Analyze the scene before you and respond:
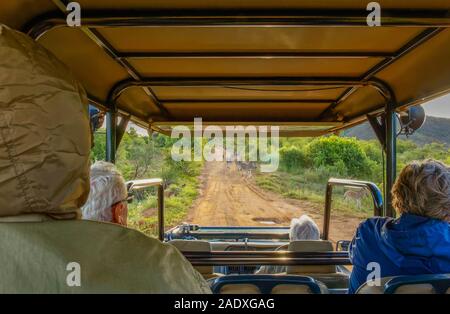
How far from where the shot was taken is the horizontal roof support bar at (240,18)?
1.91m

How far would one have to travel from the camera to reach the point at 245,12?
1.89 meters

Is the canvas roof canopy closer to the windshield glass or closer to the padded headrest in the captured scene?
the padded headrest

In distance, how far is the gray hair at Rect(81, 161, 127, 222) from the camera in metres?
1.59

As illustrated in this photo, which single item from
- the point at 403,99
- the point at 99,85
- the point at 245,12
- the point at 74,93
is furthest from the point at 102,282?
the point at 403,99

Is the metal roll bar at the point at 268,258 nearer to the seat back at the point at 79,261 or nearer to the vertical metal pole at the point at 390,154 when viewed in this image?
the vertical metal pole at the point at 390,154

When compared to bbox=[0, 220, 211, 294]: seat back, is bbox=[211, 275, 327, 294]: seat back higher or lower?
lower

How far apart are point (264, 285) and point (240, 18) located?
3.57 ft

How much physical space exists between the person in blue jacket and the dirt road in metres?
9.54

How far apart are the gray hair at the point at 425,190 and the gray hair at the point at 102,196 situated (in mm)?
1056

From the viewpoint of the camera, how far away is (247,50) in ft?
8.69

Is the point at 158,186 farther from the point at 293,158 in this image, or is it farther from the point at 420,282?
the point at 293,158

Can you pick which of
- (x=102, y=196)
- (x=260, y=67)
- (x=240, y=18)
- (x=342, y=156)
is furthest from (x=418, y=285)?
(x=342, y=156)

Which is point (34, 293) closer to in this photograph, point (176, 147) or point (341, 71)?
point (341, 71)

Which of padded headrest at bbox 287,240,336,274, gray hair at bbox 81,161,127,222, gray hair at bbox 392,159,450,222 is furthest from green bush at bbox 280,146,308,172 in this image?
gray hair at bbox 81,161,127,222
